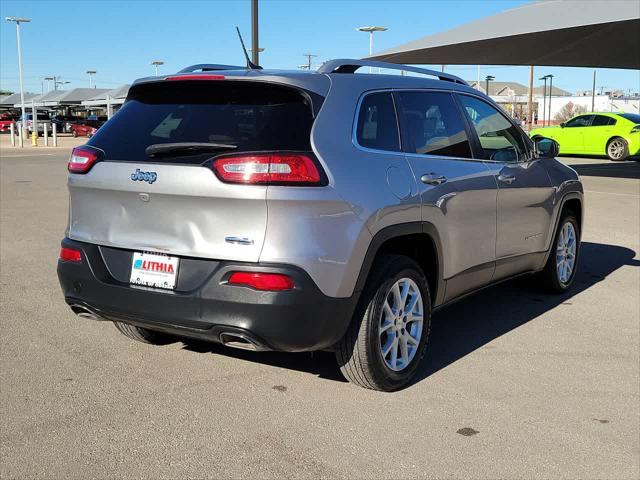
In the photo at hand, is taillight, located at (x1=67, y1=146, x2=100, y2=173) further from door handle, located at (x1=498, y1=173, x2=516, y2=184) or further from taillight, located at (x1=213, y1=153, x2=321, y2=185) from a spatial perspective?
door handle, located at (x1=498, y1=173, x2=516, y2=184)

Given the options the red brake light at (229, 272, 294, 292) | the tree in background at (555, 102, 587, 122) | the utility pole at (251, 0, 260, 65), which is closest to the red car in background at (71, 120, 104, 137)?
the utility pole at (251, 0, 260, 65)

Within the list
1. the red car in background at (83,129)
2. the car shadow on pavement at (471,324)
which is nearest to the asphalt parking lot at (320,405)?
the car shadow on pavement at (471,324)

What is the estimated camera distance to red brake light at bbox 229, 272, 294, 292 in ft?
11.4

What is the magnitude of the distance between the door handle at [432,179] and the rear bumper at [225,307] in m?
0.97

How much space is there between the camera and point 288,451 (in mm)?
3355

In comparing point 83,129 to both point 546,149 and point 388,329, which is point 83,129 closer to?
point 546,149

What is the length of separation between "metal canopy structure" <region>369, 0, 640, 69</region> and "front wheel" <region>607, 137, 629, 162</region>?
262 cm

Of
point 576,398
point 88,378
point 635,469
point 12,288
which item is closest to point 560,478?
point 635,469

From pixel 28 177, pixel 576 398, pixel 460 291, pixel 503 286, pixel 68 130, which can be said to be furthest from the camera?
pixel 68 130

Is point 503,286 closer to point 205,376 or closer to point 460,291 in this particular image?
point 460,291

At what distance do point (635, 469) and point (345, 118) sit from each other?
2.23 metres

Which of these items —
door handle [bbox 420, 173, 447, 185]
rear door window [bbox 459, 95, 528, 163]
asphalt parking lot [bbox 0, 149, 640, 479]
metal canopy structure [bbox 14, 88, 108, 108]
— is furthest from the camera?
metal canopy structure [bbox 14, 88, 108, 108]

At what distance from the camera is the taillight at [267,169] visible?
11.4ft

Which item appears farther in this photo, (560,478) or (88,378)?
(88,378)
